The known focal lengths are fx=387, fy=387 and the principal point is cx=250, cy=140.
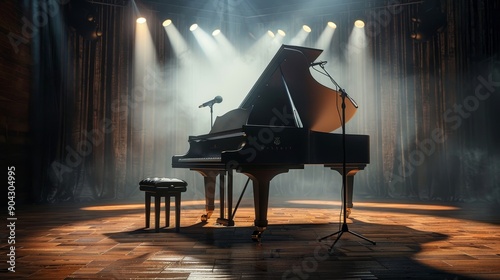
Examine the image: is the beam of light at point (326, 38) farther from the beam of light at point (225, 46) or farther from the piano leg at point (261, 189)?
the piano leg at point (261, 189)

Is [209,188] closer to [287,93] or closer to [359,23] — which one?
[287,93]

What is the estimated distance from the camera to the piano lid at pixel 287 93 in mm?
3141

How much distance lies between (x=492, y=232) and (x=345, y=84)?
15.9ft

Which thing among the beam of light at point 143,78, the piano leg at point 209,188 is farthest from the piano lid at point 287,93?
the beam of light at point 143,78

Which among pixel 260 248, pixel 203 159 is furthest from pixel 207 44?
pixel 260 248

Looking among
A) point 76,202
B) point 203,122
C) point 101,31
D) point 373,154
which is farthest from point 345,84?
point 76,202

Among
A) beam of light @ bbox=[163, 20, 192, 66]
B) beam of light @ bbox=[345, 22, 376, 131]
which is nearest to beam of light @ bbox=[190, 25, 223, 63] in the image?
beam of light @ bbox=[163, 20, 192, 66]

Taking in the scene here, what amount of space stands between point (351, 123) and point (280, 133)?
5.14 meters

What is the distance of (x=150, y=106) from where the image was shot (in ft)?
24.5

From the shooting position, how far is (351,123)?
774 centimetres

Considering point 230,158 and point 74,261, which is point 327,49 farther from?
point 74,261

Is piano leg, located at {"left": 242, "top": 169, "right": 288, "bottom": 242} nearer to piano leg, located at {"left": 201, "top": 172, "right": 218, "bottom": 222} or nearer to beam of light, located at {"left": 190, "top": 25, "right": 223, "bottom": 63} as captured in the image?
piano leg, located at {"left": 201, "top": 172, "right": 218, "bottom": 222}

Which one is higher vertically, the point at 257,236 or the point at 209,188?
the point at 209,188

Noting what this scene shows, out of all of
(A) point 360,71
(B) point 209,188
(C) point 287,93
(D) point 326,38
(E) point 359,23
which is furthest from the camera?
(D) point 326,38
